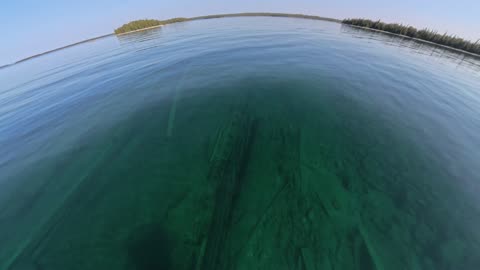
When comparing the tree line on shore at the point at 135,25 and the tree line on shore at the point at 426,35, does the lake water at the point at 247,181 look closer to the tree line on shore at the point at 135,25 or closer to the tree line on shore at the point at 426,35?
the tree line on shore at the point at 426,35

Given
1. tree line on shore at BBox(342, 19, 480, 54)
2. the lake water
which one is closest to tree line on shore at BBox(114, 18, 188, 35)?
the lake water

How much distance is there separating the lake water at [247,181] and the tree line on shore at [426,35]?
1363 inches

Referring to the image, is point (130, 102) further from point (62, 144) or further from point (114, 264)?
point (114, 264)

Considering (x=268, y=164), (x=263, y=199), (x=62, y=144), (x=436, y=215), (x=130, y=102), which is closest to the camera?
(x=436, y=215)

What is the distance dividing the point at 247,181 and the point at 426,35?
53841mm

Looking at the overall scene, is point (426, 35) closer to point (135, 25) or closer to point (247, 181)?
point (247, 181)

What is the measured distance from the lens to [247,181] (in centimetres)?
385

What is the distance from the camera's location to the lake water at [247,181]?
2.86 meters

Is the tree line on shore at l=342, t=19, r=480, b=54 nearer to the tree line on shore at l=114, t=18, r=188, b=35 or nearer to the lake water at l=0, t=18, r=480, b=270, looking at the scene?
the lake water at l=0, t=18, r=480, b=270

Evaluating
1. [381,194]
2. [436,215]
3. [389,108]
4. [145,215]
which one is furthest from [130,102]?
[389,108]

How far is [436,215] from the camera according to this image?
327cm

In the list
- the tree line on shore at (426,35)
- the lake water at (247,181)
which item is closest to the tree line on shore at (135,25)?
the lake water at (247,181)

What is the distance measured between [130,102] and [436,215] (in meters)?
11.3

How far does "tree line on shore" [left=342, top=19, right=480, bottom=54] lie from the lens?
25.2m
